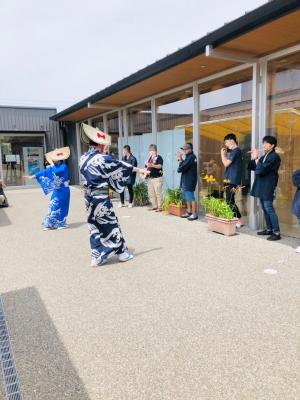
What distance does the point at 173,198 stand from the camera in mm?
7879

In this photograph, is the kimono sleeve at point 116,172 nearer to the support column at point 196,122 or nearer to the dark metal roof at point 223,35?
the dark metal roof at point 223,35

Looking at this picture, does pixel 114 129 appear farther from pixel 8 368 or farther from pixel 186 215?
pixel 8 368

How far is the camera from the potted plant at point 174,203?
7.66 meters

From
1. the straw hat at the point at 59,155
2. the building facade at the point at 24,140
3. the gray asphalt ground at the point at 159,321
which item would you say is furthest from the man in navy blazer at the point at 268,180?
the building facade at the point at 24,140

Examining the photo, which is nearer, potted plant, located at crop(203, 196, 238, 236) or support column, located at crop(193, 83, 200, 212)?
potted plant, located at crop(203, 196, 238, 236)

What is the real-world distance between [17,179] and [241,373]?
48.4ft

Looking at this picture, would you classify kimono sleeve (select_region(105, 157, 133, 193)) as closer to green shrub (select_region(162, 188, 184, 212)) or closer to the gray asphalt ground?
the gray asphalt ground

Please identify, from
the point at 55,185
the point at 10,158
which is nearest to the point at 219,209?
the point at 55,185

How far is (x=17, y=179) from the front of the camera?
1545 cm

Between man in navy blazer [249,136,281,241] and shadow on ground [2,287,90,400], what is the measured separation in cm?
358

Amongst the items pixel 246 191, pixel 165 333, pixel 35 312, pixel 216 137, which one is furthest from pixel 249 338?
pixel 216 137

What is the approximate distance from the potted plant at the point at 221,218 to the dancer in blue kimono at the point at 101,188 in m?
1.94

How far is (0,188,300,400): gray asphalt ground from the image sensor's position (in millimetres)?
2246

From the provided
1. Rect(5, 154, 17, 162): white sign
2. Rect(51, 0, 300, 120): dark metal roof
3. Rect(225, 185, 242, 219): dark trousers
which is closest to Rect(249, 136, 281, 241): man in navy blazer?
Rect(225, 185, 242, 219): dark trousers
